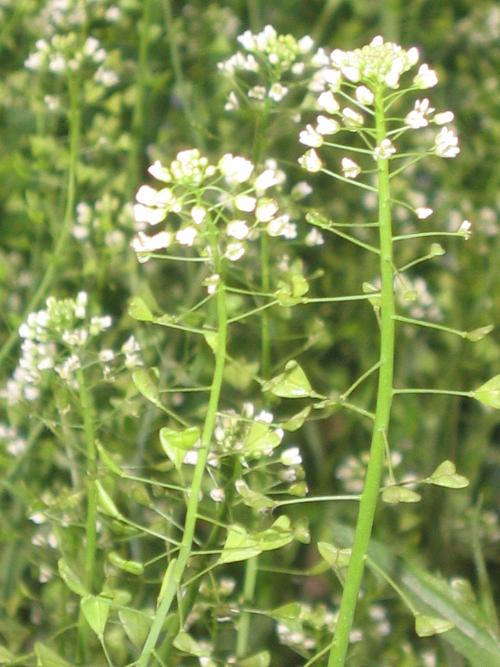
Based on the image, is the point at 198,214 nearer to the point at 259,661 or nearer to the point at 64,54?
the point at 259,661

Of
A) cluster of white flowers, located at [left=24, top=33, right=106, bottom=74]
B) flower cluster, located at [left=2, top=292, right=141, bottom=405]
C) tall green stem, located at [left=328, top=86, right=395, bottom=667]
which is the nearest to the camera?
tall green stem, located at [left=328, top=86, right=395, bottom=667]

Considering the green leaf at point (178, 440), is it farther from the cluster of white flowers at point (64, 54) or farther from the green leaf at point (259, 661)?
the cluster of white flowers at point (64, 54)

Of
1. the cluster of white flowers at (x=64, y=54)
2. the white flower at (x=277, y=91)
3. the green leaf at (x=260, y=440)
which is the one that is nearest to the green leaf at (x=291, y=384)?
the green leaf at (x=260, y=440)

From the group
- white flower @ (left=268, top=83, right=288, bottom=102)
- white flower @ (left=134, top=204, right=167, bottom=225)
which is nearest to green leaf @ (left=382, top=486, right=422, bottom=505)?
white flower @ (left=134, top=204, right=167, bottom=225)

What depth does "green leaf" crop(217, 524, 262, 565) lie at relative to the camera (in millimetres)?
357

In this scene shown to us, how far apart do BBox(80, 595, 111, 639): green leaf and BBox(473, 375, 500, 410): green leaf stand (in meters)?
0.14

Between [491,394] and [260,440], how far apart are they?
0.08 metres

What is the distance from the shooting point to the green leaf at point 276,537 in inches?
13.7

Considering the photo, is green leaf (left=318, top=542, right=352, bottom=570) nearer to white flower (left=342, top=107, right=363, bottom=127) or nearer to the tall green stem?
the tall green stem

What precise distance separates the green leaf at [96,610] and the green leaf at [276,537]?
52mm

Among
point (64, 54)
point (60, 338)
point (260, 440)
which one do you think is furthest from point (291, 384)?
point (64, 54)

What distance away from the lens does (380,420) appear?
34cm

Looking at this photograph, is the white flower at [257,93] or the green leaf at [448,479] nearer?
the green leaf at [448,479]

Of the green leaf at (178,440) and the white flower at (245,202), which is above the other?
the white flower at (245,202)
